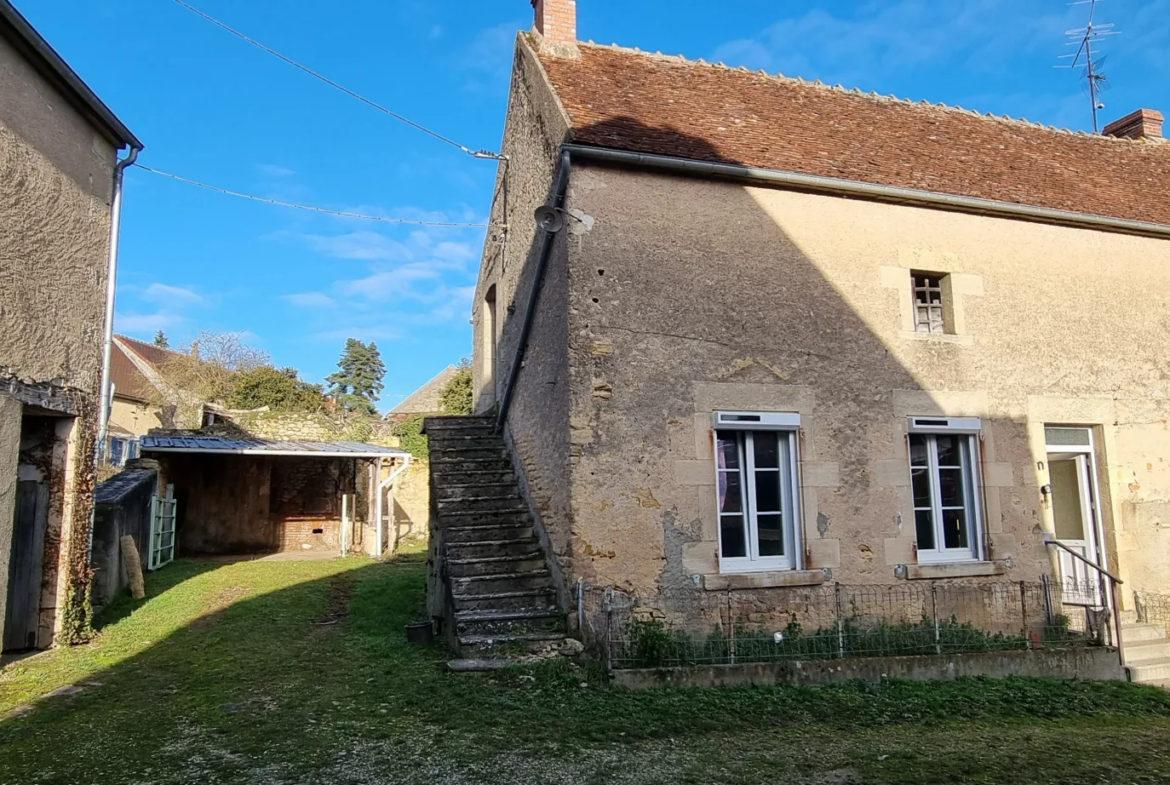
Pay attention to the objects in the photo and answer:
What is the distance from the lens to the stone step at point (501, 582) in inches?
274

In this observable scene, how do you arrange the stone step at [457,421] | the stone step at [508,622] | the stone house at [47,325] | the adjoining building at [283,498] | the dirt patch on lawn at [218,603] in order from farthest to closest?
the adjoining building at [283,498]
the stone step at [457,421]
the dirt patch on lawn at [218,603]
the stone step at [508,622]
the stone house at [47,325]

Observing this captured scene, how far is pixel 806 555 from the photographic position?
23.1ft

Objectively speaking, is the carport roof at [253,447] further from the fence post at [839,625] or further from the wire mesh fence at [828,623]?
the fence post at [839,625]

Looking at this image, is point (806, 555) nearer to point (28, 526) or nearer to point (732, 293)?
point (732, 293)

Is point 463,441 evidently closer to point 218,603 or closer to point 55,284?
point 218,603

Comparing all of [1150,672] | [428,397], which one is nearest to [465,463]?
[1150,672]

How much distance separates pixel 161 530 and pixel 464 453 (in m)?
7.83

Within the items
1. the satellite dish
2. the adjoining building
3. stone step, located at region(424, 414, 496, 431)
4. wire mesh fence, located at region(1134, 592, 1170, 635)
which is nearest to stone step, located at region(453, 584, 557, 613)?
the satellite dish

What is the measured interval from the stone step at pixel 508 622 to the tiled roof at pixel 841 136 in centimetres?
429

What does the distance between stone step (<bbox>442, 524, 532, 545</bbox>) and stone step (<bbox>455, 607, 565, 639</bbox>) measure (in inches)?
44.7

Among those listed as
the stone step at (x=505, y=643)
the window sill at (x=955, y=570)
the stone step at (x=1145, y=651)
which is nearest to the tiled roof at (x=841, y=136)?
the window sill at (x=955, y=570)

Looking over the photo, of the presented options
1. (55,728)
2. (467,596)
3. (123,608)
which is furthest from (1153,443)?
(123,608)

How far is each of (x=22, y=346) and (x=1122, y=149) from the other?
13705 millimetres

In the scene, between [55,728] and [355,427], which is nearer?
[55,728]
